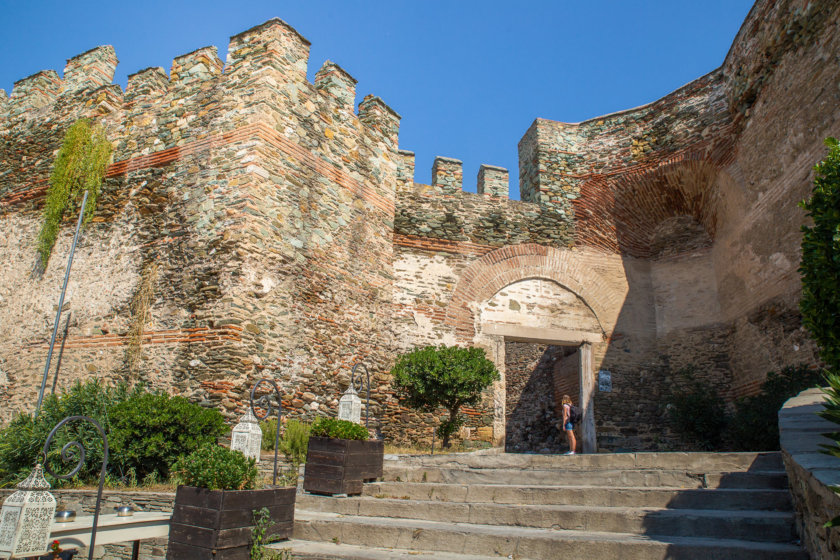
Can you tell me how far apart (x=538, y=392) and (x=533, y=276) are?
138 inches

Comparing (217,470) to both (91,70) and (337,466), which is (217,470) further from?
(91,70)

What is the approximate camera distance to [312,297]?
29.2ft

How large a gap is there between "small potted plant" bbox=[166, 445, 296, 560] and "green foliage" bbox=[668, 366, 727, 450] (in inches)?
324

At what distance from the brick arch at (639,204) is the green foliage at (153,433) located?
8.14m

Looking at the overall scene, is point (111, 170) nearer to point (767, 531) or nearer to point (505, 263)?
point (505, 263)

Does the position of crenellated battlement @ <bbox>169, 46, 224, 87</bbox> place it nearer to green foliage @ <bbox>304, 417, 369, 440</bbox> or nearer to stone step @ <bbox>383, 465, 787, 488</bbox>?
green foliage @ <bbox>304, 417, 369, 440</bbox>

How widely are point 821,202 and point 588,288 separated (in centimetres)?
715

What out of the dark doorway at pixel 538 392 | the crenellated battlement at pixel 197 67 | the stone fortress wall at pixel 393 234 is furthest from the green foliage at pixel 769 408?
the crenellated battlement at pixel 197 67

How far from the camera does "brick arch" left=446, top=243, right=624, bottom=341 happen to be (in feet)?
35.3

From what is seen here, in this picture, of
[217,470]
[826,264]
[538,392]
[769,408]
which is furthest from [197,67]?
[769,408]

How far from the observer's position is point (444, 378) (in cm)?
846

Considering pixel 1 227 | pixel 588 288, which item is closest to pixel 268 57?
pixel 1 227

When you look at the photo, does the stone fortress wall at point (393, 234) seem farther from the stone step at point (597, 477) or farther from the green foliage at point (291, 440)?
the stone step at point (597, 477)

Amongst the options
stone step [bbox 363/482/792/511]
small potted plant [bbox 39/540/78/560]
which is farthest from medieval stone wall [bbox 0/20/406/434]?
stone step [bbox 363/482/792/511]
